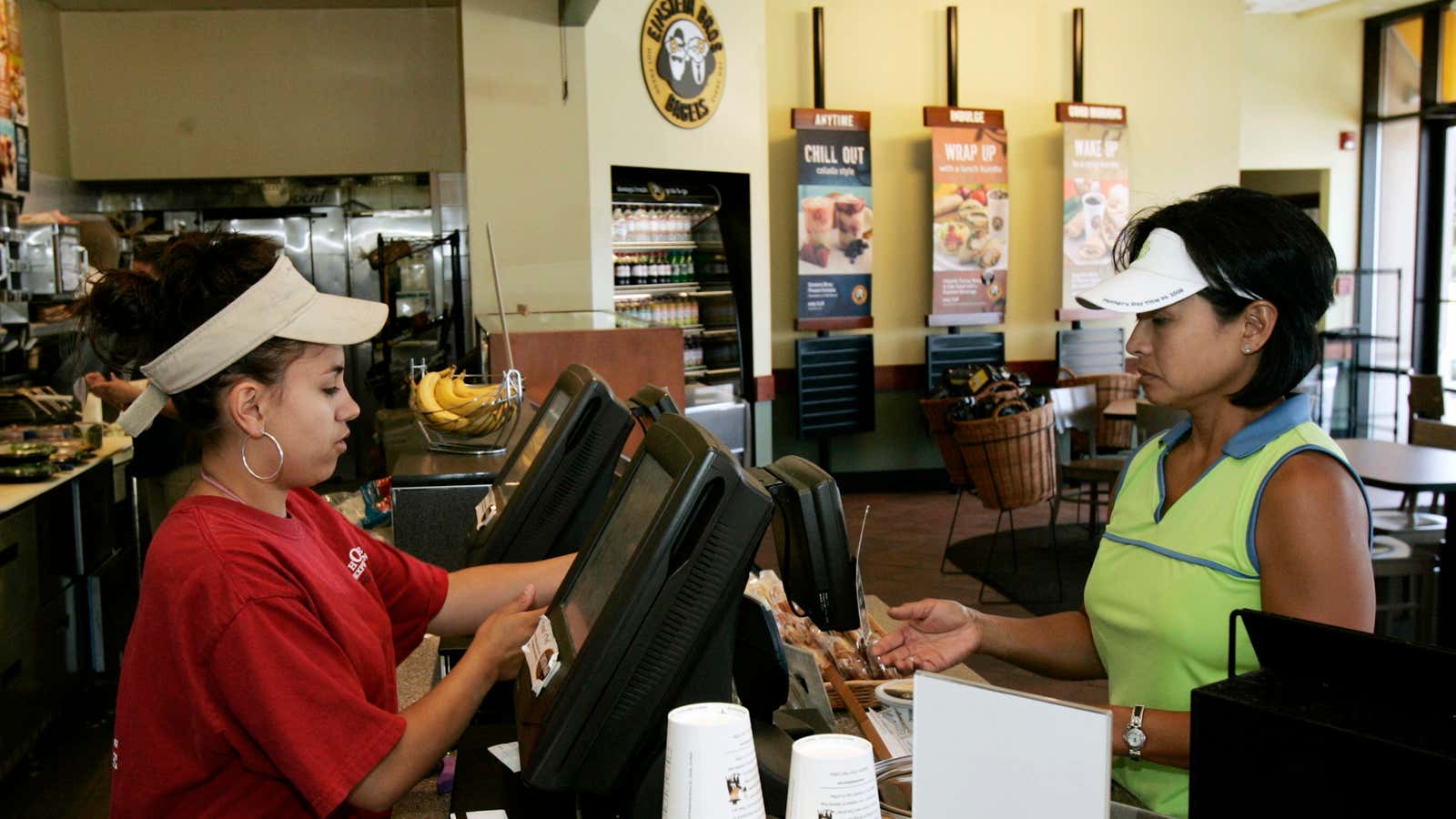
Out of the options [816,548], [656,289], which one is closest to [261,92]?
[656,289]

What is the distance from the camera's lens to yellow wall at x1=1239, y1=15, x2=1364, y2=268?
10906 mm

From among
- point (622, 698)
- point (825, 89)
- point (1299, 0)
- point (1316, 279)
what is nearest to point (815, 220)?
point (825, 89)

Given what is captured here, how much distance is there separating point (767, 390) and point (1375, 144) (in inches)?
269

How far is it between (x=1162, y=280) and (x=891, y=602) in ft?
14.5

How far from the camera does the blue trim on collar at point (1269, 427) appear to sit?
158 cm

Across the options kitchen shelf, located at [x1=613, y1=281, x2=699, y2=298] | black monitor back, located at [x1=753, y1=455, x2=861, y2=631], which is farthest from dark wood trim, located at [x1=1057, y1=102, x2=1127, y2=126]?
black monitor back, located at [x1=753, y1=455, x2=861, y2=631]

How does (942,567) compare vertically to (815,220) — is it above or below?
below

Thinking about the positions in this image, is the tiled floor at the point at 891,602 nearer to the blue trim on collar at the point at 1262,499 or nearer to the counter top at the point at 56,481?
the counter top at the point at 56,481

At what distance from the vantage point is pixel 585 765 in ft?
3.73

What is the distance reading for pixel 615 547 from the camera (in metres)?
1.27

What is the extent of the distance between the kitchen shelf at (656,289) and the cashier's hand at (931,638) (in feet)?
19.3

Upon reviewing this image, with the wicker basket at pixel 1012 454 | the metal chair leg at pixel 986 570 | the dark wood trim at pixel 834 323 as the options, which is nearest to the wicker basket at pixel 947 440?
the wicker basket at pixel 1012 454

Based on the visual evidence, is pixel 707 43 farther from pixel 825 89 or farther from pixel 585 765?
pixel 585 765

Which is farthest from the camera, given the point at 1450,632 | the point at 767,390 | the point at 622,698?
the point at 767,390
